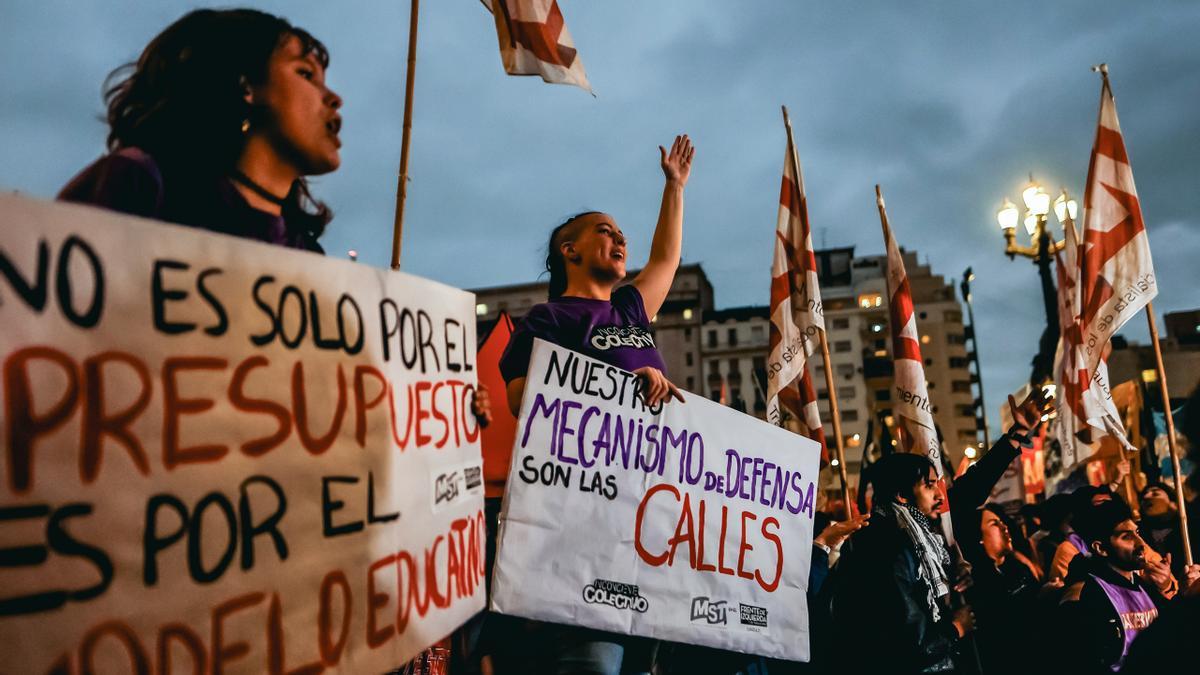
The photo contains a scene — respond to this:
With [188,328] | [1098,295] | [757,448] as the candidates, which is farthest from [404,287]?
[1098,295]

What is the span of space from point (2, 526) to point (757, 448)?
9.16ft

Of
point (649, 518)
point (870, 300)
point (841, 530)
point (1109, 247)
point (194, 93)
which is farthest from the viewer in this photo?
→ point (870, 300)

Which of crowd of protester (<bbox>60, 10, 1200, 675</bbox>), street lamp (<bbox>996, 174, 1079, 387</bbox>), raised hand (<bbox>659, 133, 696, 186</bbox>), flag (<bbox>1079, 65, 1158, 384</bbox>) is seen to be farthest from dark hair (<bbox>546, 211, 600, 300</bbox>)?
street lamp (<bbox>996, 174, 1079, 387</bbox>)

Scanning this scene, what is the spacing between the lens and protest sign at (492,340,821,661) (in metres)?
2.90

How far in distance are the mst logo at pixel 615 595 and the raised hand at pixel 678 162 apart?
1913mm

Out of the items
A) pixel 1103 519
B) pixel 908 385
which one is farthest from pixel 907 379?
pixel 1103 519

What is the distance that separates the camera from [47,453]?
4.90ft

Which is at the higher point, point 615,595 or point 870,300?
point 870,300

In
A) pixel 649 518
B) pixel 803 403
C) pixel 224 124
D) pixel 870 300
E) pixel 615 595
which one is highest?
pixel 870 300

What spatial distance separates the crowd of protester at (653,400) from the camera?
209cm

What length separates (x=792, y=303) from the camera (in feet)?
24.9

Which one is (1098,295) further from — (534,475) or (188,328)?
(188,328)

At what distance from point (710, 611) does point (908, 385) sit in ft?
14.4

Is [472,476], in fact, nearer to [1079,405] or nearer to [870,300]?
[1079,405]
